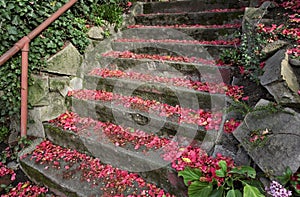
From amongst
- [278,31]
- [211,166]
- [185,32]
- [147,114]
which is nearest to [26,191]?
[147,114]

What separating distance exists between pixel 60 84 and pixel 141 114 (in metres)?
1.36

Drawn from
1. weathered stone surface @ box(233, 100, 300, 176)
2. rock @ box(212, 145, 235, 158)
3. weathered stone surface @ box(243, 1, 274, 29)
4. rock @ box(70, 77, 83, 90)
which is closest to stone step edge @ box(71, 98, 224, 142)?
rock @ box(212, 145, 235, 158)

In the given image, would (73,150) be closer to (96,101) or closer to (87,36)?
(96,101)

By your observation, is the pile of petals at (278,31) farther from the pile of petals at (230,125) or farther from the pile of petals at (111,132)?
the pile of petals at (111,132)

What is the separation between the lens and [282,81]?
6.09ft

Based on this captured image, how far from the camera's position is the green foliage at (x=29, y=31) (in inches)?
101

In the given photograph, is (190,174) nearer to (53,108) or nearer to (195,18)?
(53,108)

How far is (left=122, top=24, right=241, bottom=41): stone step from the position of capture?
320 cm

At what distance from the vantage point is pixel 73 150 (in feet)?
8.92

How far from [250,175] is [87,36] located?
2931 mm

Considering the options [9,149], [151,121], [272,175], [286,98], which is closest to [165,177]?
[151,121]

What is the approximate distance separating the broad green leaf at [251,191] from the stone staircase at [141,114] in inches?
23.3

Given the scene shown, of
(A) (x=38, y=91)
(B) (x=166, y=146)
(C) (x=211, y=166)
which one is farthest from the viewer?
(A) (x=38, y=91)

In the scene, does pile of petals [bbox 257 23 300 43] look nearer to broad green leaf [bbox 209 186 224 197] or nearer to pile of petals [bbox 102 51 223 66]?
pile of petals [bbox 102 51 223 66]
